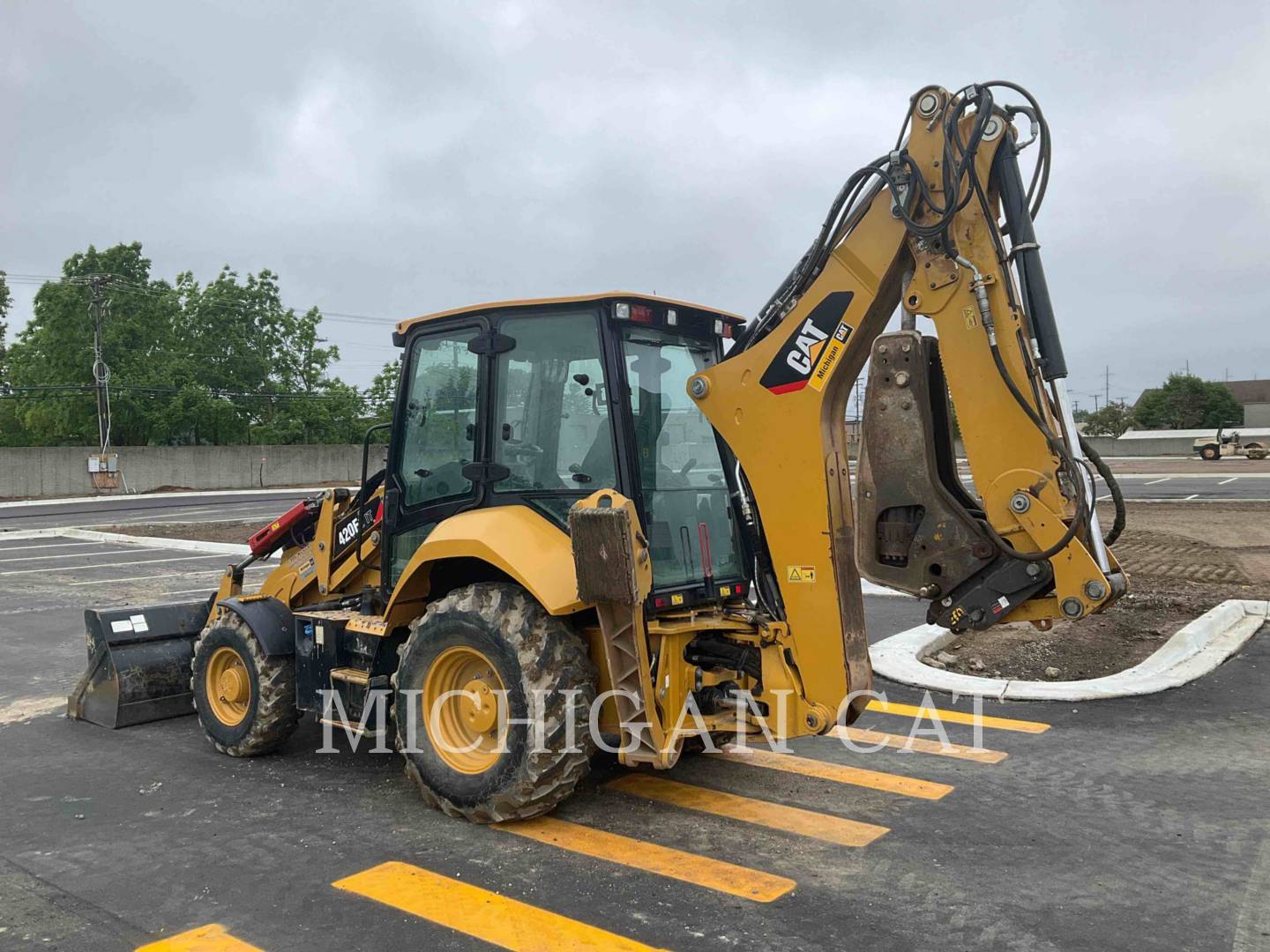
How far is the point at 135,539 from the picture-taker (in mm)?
20781

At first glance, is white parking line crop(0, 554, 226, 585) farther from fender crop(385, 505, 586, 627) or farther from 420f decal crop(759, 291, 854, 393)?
420f decal crop(759, 291, 854, 393)

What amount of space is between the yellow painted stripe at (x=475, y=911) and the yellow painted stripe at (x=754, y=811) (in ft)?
4.34

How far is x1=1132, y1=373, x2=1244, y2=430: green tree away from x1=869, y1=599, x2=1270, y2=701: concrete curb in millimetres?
90045

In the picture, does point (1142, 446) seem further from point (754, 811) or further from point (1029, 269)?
point (1029, 269)

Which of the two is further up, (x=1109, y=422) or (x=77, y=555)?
(x=1109, y=422)

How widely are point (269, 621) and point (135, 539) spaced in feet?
55.3

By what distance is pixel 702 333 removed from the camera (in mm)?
5309

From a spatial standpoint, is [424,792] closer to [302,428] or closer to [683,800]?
[683,800]

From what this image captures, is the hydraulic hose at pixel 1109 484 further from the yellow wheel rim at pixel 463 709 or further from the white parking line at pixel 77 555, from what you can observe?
the white parking line at pixel 77 555

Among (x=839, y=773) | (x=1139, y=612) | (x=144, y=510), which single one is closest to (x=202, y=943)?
(x=839, y=773)

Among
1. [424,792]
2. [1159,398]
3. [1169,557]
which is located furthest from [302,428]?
[1159,398]

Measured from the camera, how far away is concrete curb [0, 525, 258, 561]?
19.2m

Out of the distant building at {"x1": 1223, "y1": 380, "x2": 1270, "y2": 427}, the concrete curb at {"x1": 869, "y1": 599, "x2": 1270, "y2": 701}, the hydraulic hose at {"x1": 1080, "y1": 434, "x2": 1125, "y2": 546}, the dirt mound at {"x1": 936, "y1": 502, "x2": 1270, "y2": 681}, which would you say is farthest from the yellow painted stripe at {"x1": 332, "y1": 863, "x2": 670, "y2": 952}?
the distant building at {"x1": 1223, "y1": 380, "x2": 1270, "y2": 427}

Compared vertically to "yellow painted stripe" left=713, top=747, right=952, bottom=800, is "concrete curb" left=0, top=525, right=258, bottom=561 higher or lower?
higher
